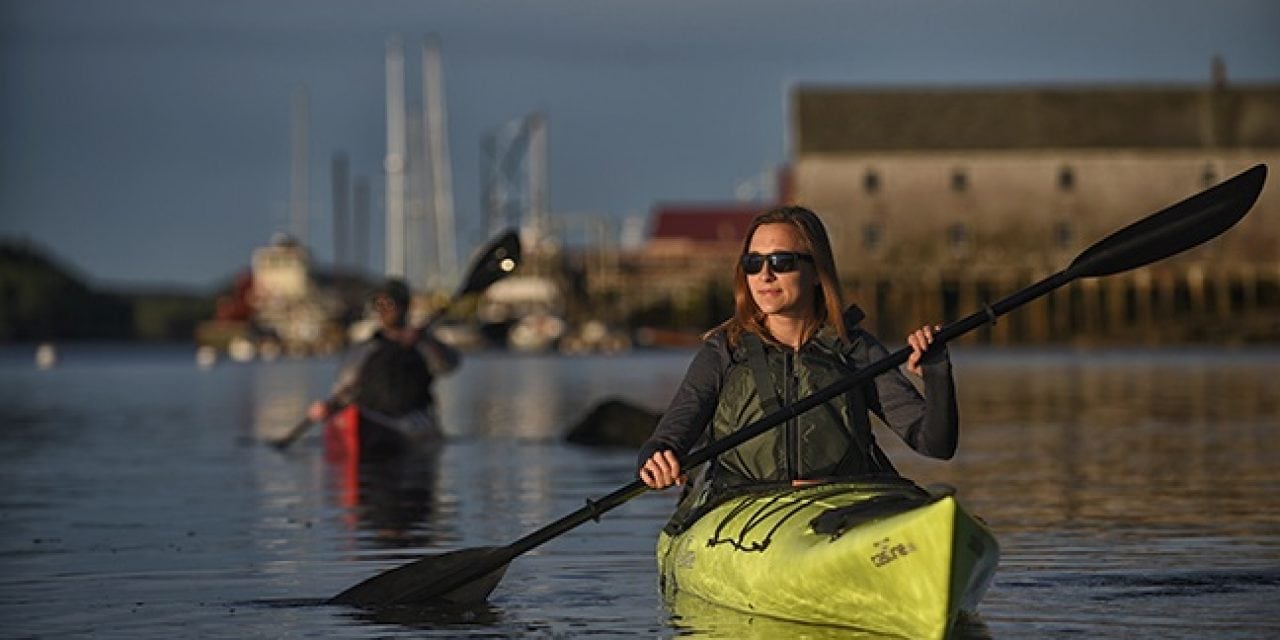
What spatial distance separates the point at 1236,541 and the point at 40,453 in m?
15.9

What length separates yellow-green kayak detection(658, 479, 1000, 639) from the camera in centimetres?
936

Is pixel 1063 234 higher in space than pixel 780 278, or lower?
higher

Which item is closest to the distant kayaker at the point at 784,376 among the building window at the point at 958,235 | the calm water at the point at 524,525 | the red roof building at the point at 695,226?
the calm water at the point at 524,525

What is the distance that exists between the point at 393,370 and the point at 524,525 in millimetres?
7554

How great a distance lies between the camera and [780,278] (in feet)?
35.4

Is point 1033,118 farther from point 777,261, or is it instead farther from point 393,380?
point 777,261

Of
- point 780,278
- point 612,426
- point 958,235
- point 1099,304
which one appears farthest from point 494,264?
point 1099,304

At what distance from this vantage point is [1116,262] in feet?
37.2

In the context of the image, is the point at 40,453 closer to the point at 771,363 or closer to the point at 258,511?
the point at 258,511

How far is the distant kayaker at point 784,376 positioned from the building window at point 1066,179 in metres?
80.3

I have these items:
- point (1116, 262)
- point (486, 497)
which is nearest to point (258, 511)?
point (486, 497)

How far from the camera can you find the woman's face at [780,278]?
10.8 metres

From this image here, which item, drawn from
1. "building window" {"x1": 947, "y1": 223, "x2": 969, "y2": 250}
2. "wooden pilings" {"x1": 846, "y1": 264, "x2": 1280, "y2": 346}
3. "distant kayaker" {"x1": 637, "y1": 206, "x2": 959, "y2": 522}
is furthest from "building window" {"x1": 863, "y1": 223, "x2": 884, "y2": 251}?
"distant kayaker" {"x1": 637, "y1": 206, "x2": 959, "y2": 522}

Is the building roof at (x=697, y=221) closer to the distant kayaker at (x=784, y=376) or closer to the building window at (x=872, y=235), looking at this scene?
the building window at (x=872, y=235)
